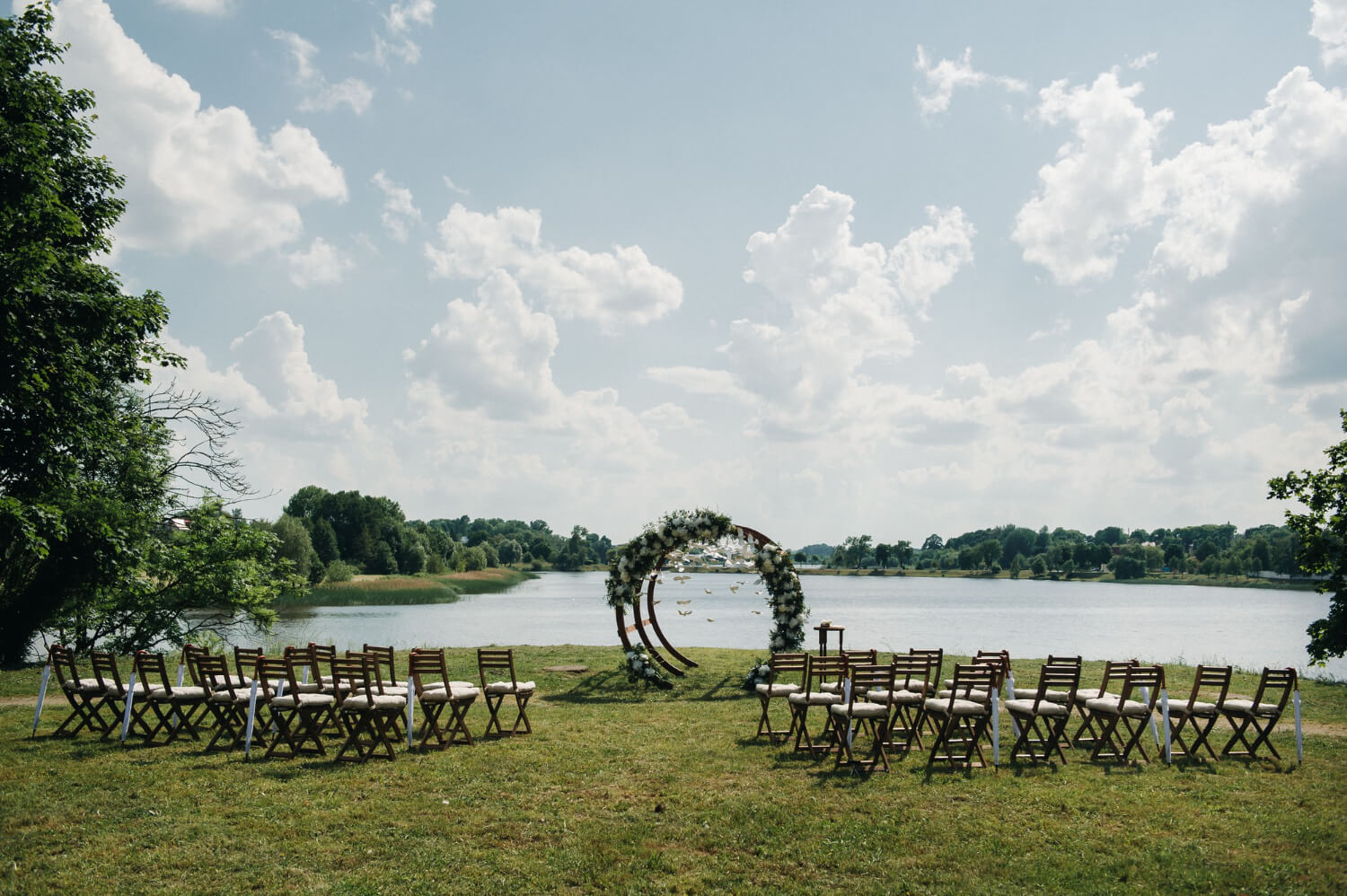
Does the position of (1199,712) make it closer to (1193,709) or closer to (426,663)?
(1193,709)

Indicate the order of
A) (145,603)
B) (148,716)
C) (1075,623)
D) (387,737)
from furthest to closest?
1. (1075,623)
2. (145,603)
3. (148,716)
4. (387,737)

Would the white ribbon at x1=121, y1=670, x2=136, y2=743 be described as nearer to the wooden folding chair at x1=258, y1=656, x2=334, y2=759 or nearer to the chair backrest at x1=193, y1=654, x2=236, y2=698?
the chair backrest at x1=193, y1=654, x2=236, y2=698

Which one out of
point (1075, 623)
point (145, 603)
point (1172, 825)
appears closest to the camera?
point (1172, 825)

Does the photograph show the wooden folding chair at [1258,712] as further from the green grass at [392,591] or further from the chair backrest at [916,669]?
the green grass at [392,591]

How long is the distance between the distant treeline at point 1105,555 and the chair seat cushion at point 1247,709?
89.7m

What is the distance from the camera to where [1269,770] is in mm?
8602

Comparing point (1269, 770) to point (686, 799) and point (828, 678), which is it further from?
point (686, 799)

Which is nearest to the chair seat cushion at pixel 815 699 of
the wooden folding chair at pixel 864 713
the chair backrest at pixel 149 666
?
the wooden folding chair at pixel 864 713

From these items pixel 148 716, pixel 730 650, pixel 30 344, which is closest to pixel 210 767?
pixel 148 716

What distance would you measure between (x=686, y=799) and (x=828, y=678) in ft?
16.5

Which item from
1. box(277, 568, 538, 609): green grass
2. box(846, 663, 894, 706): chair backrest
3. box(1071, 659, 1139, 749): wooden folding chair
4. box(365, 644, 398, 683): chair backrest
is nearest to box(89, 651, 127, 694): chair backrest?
box(365, 644, 398, 683): chair backrest

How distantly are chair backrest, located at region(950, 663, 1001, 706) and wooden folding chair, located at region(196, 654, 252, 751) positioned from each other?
7.91m

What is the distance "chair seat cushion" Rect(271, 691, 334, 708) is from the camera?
28.9ft

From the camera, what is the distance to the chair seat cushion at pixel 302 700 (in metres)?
8.80
